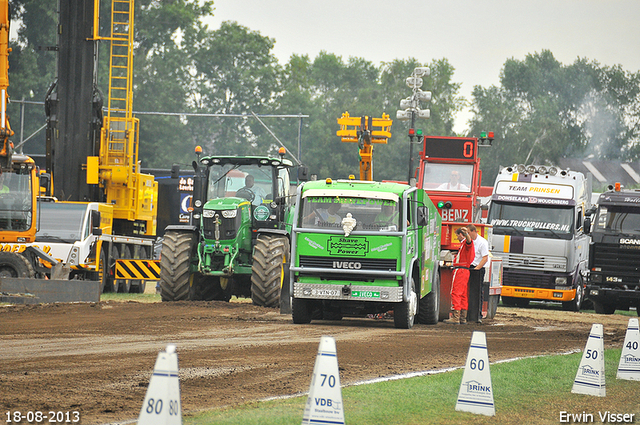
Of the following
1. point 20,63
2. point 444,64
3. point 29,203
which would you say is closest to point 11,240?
point 29,203

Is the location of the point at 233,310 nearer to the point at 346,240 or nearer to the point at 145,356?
the point at 346,240

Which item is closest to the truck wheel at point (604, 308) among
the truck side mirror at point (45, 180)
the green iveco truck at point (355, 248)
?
the green iveco truck at point (355, 248)

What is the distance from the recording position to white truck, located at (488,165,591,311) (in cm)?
2742

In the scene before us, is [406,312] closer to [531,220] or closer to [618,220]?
[531,220]

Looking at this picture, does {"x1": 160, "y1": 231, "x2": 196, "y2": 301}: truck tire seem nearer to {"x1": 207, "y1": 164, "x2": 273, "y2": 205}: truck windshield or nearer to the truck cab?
{"x1": 207, "y1": 164, "x2": 273, "y2": 205}: truck windshield

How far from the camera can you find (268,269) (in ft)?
62.8

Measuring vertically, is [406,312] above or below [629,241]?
below

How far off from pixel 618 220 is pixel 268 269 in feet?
39.4

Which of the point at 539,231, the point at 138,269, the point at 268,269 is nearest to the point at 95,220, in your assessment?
the point at 138,269

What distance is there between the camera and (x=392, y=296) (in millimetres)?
16141

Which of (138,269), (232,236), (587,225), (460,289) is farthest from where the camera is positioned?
(587,225)

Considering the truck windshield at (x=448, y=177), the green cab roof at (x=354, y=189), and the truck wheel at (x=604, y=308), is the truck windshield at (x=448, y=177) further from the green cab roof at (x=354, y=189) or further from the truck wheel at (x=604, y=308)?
the green cab roof at (x=354, y=189)

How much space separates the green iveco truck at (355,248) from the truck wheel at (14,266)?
664 centimetres

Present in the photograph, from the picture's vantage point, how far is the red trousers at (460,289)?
1859cm
